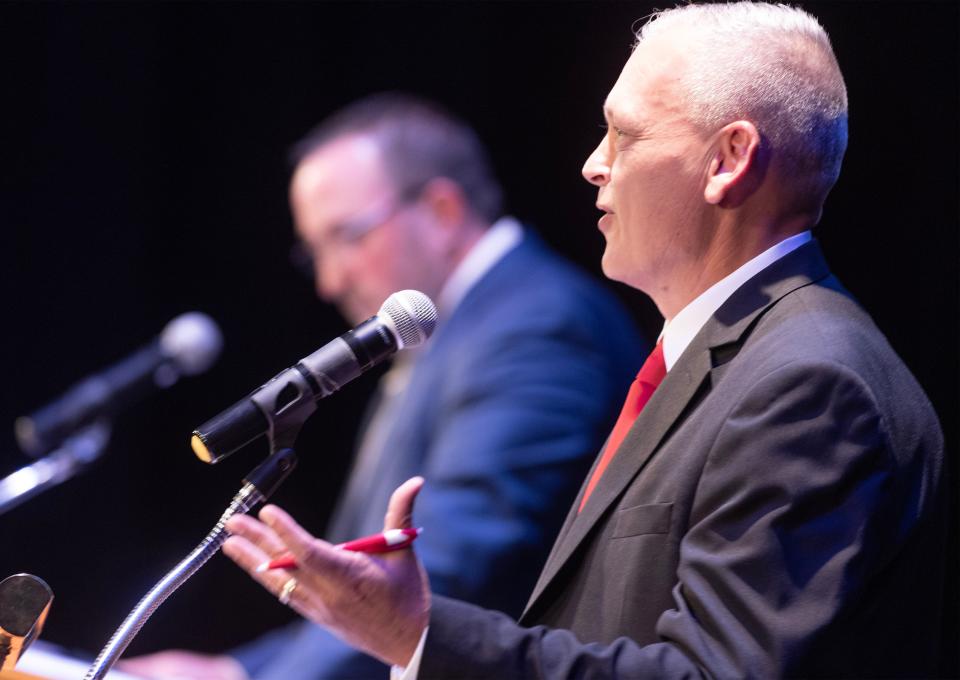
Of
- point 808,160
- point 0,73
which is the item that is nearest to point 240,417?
point 808,160

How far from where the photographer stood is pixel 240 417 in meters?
1.37

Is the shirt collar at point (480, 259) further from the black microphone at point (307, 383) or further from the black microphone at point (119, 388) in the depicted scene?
the black microphone at point (307, 383)

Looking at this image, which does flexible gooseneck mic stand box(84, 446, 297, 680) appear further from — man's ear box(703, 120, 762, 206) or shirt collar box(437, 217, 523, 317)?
shirt collar box(437, 217, 523, 317)

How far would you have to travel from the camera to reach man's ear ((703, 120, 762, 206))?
1676 millimetres

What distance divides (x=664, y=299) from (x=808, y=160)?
0.99ft

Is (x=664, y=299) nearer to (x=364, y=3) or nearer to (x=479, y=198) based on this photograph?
(x=479, y=198)

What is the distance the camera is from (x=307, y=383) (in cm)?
141

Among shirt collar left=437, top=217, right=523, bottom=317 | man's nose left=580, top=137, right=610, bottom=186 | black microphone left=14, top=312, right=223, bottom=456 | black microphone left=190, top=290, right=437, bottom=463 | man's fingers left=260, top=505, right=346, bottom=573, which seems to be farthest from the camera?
shirt collar left=437, top=217, right=523, bottom=317

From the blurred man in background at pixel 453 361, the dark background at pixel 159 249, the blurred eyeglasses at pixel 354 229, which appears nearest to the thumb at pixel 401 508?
the blurred man in background at pixel 453 361

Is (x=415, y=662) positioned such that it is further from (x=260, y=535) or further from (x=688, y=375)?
(x=688, y=375)

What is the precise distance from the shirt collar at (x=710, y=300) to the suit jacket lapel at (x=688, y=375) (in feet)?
0.07

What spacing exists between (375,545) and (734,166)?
2.64 ft

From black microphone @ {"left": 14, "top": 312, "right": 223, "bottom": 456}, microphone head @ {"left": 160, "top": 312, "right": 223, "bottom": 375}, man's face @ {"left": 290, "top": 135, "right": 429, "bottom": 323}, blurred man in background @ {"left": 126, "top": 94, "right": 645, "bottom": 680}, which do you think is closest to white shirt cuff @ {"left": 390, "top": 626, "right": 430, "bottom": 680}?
blurred man in background @ {"left": 126, "top": 94, "right": 645, "bottom": 680}

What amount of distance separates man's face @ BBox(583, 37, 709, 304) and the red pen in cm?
68
